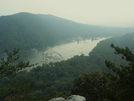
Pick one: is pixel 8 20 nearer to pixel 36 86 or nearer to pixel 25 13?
pixel 25 13

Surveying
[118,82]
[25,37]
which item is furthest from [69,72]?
[25,37]

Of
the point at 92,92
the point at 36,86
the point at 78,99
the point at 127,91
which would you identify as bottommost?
the point at 36,86

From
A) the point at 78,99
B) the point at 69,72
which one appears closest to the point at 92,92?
the point at 78,99

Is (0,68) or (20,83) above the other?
(0,68)

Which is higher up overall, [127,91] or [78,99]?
[127,91]

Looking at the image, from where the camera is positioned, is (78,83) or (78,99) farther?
(78,83)

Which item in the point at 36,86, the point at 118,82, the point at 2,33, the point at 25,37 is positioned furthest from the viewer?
the point at 25,37

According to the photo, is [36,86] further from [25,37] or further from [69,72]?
[25,37]

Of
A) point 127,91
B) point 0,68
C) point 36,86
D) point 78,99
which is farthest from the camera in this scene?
point 36,86

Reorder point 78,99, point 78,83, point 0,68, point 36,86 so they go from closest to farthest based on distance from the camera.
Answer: point 0,68 → point 78,99 → point 78,83 → point 36,86
